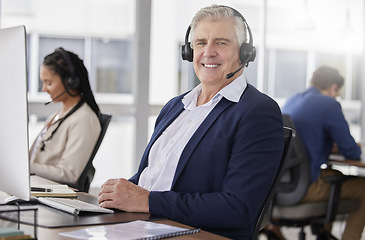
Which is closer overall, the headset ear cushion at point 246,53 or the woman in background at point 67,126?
the headset ear cushion at point 246,53

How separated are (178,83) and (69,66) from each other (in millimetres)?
1686

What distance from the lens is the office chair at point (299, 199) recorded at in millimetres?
3363

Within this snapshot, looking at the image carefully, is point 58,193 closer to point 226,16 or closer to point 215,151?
point 215,151

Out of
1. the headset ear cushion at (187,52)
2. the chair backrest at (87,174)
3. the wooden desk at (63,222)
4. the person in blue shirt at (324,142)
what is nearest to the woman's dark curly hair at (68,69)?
the chair backrest at (87,174)

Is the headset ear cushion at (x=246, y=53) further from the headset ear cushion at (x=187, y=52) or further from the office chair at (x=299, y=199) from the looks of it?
the office chair at (x=299, y=199)

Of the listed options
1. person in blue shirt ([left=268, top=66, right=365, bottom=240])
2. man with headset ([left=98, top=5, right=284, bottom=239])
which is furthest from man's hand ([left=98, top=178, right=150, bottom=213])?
person in blue shirt ([left=268, top=66, right=365, bottom=240])

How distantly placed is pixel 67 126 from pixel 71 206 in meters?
1.42

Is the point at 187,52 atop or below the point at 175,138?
atop

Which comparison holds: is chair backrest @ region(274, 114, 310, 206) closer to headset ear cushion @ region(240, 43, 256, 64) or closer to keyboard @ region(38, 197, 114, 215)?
headset ear cushion @ region(240, 43, 256, 64)

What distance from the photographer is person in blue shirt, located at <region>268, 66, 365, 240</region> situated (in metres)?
3.49

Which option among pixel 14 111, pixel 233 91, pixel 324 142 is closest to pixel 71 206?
pixel 14 111

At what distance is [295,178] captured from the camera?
342 cm

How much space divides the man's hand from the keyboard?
4cm

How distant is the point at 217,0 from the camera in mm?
4988
